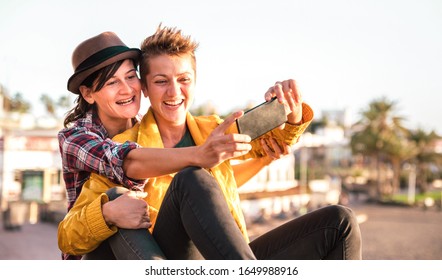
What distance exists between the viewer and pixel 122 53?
2.00 m

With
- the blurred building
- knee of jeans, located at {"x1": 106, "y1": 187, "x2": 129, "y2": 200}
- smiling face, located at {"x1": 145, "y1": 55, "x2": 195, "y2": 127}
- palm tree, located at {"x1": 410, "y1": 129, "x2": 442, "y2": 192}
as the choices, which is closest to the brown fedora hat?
smiling face, located at {"x1": 145, "y1": 55, "x2": 195, "y2": 127}

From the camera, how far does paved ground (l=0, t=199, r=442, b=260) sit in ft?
46.6

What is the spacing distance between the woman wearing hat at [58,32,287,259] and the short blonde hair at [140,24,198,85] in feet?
0.11

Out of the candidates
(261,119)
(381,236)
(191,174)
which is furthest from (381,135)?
(191,174)

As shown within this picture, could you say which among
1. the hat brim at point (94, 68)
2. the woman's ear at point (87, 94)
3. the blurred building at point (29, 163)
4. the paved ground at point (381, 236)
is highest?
the hat brim at point (94, 68)

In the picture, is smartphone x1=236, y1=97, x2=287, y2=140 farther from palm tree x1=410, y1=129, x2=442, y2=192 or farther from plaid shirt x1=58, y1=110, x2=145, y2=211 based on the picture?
palm tree x1=410, y1=129, x2=442, y2=192

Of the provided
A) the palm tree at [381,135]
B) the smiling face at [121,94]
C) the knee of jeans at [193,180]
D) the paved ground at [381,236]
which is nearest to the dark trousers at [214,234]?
the knee of jeans at [193,180]

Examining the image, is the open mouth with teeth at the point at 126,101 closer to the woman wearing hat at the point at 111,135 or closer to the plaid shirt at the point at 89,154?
the woman wearing hat at the point at 111,135

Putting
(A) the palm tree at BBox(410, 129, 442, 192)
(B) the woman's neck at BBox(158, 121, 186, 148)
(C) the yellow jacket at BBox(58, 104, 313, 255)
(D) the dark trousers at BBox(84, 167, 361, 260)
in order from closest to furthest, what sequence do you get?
(D) the dark trousers at BBox(84, 167, 361, 260) → (C) the yellow jacket at BBox(58, 104, 313, 255) → (B) the woman's neck at BBox(158, 121, 186, 148) → (A) the palm tree at BBox(410, 129, 442, 192)

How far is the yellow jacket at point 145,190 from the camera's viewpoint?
1742mm

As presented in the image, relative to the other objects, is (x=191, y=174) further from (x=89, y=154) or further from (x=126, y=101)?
(x=126, y=101)

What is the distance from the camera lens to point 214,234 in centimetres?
163
